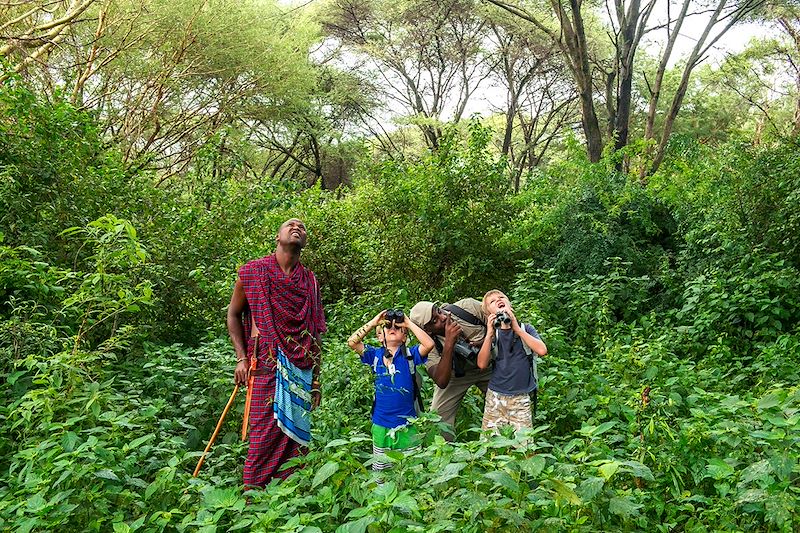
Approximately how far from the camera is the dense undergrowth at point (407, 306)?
261 centimetres

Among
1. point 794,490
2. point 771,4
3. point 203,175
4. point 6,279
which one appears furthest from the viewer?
point 771,4

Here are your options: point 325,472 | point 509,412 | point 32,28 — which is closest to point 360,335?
point 509,412

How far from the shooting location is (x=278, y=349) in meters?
3.89

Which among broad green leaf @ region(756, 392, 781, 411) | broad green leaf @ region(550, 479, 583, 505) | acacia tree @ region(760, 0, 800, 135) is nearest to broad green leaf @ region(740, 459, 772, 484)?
broad green leaf @ region(756, 392, 781, 411)

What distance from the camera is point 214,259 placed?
665 cm

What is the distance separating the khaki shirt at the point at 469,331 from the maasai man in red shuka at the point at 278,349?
2.42 ft

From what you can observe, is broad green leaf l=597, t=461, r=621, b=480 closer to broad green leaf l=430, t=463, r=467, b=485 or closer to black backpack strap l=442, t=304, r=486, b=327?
broad green leaf l=430, t=463, r=467, b=485

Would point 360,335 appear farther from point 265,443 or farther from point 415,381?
point 265,443

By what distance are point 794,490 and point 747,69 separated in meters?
24.1

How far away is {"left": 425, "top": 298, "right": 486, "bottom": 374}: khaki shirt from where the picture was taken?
3.94 meters

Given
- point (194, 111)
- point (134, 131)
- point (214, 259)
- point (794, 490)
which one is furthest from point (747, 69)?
point (794, 490)

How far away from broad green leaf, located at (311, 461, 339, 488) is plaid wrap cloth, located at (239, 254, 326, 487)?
1.19 m

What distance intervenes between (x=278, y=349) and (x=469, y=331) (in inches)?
48.0

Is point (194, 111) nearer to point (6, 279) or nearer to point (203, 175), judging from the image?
point (203, 175)
